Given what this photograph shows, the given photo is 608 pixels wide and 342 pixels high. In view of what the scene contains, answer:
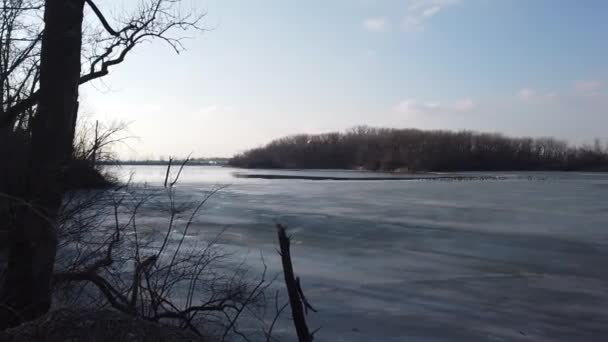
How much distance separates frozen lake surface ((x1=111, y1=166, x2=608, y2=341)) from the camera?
5.17m

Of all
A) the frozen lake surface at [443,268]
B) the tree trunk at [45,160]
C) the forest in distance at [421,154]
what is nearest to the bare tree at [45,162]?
the tree trunk at [45,160]

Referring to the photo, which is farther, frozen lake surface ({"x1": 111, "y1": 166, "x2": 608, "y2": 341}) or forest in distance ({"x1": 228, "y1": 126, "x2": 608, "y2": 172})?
forest in distance ({"x1": 228, "y1": 126, "x2": 608, "y2": 172})

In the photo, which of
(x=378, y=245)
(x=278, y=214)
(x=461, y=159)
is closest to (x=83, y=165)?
(x=378, y=245)

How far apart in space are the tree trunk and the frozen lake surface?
2586 millimetres

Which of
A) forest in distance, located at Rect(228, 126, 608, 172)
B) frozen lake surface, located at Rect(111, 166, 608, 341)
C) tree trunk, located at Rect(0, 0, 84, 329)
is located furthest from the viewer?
forest in distance, located at Rect(228, 126, 608, 172)

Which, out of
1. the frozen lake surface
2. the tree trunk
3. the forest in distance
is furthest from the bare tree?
the forest in distance

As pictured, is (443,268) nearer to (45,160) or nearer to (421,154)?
(45,160)

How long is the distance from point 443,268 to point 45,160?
6.04 m

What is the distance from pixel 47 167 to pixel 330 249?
21.0ft

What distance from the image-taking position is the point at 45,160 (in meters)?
3.55

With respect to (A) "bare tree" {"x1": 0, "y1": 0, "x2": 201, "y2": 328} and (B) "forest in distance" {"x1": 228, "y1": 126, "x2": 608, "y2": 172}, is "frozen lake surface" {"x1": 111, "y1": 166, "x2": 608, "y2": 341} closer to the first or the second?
(A) "bare tree" {"x1": 0, "y1": 0, "x2": 201, "y2": 328}

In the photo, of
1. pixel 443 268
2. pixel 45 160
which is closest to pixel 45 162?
pixel 45 160

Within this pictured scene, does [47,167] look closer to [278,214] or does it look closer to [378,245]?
[378,245]

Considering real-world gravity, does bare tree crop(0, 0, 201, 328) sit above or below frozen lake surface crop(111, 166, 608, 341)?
above
